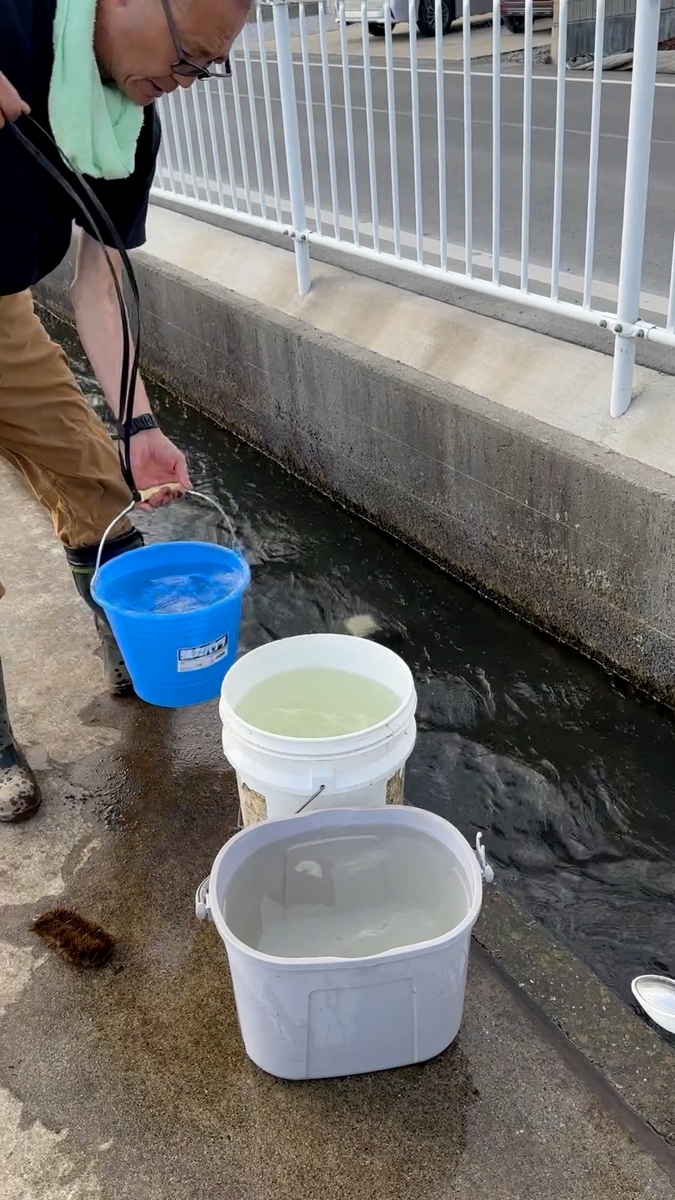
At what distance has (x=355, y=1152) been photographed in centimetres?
184

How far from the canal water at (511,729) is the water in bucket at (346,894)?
0.74m

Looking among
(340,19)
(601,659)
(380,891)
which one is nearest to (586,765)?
(601,659)

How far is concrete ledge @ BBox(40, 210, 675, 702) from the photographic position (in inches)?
135

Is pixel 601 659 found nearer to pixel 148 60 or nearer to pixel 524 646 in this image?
pixel 524 646

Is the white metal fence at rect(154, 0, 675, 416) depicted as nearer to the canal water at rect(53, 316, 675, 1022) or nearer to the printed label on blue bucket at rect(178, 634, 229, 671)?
the canal water at rect(53, 316, 675, 1022)

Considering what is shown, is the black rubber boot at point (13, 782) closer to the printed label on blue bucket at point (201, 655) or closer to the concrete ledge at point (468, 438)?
the printed label on blue bucket at point (201, 655)

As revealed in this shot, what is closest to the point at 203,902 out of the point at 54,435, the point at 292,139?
the point at 54,435

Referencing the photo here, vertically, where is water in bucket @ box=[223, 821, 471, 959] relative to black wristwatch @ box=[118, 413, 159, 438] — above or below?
below

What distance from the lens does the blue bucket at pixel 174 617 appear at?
257cm

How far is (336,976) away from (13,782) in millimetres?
1279

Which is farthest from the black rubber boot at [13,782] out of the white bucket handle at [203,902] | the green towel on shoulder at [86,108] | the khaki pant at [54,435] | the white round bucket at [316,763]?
the green towel on shoulder at [86,108]

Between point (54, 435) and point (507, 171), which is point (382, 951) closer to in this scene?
point (54, 435)

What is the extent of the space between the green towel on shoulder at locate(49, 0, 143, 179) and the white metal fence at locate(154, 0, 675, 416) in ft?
5.65

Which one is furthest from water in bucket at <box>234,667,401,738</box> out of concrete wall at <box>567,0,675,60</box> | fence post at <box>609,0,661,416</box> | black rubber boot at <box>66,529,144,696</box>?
concrete wall at <box>567,0,675,60</box>
